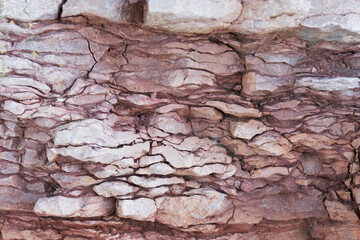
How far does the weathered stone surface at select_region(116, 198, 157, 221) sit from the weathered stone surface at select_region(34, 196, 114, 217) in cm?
12

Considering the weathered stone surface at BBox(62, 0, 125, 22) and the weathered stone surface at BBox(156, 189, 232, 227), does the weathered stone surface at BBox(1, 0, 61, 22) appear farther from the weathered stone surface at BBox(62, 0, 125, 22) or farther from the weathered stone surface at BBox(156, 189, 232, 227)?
the weathered stone surface at BBox(156, 189, 232, 227)

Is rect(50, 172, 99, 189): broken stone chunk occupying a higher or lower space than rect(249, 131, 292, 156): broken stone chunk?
lower

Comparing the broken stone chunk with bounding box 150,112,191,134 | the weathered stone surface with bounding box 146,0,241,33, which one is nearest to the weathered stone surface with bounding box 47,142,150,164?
the broken stone chunk with bounding box 150,112,191,134

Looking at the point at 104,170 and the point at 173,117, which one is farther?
the point at 173,117

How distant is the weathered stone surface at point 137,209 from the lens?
256 centimetres

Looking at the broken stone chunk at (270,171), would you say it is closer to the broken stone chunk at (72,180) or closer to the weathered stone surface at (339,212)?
the weathered stone surface at (339,212)

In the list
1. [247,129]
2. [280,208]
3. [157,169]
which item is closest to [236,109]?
[247,129]

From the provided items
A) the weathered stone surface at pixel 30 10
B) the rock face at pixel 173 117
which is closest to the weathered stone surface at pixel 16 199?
the rock face at pixel 173 117

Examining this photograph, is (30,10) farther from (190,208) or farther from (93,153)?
(190,208)

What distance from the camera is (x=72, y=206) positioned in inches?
100

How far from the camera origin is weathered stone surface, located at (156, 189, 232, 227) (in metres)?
2.66

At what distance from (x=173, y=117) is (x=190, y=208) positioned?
68 cm

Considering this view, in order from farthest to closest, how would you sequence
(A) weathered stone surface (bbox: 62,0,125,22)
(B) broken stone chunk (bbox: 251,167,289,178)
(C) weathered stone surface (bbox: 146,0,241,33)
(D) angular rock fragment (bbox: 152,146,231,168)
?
(B) broken stone chunk (bbox: 251,167,289,178) → (D) angular rock fragment (bbox: 152,146,231,168) → (A) weathered stone surface (bbox: 62,0,125,22) → (C) weathered stone surface (bbox: 146,0,241,33)

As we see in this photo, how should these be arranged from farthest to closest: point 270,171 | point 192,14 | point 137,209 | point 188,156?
point 270,171 → point 188,156 → point 137,209 → point 192,14
